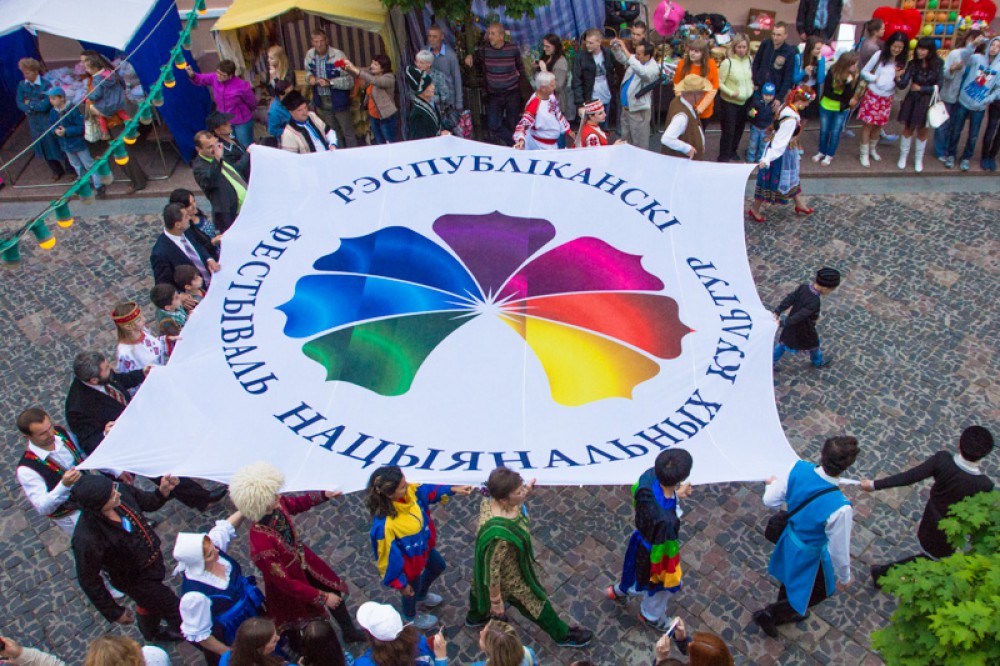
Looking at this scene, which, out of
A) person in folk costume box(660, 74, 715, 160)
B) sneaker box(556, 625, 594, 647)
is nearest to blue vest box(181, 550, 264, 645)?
sneaker box(556, 625, 594, 647)

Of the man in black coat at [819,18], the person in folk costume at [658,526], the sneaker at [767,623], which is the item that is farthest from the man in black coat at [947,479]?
the man in black coat at [819,18]

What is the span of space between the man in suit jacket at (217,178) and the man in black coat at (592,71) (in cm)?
450

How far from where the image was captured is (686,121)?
29.8 feet

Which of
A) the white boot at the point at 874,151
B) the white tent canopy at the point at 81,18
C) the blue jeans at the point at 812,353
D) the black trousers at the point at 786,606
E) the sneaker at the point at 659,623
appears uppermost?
the white tent canopy at the point at 81,18

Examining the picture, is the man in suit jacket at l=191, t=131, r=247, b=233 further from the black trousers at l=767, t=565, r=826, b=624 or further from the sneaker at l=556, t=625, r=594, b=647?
the black trousers at l=767, t=565, r=826, b=624

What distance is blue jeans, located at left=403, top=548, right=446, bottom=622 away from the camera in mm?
5785

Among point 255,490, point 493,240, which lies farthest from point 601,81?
point 255,490

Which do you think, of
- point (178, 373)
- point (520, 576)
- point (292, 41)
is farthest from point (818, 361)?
point (292, 41)

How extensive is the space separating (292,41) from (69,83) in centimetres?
308

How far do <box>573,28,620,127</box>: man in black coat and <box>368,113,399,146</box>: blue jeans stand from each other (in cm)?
242

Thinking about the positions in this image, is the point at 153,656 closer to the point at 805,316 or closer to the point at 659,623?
the point at 659,623

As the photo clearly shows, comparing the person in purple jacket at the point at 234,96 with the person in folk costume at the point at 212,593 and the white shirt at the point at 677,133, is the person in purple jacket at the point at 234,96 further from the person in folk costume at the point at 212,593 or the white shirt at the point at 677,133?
the person in folk costume at the point at 212,593

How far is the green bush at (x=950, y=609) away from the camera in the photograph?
3730 mm

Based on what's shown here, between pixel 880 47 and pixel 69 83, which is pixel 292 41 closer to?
pixel 69 83
